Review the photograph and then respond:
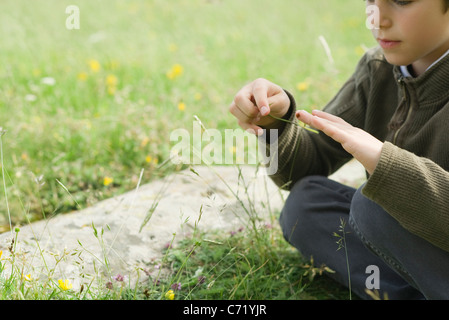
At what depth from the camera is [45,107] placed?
115 inches

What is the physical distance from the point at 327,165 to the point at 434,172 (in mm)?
657

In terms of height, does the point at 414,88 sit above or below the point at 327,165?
above

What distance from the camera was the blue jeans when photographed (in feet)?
4.77

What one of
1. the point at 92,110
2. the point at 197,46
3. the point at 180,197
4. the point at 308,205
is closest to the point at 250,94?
the point at 308,205

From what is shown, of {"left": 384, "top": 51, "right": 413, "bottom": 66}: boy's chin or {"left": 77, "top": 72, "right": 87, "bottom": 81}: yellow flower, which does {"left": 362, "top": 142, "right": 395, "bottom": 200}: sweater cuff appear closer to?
{"left": 384, "top": 51, "right": 413, "bottom": 66}: boy's chin

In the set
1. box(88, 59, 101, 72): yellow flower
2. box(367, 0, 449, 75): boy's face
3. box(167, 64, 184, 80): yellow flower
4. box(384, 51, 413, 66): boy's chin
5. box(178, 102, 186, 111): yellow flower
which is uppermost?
A: box(367, 0, 449, 75): boy's face

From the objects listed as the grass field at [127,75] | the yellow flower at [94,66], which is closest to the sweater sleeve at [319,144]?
the grass field at [127,75]

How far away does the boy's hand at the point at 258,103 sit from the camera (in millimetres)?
1604

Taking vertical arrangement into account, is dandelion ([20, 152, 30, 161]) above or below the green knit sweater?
below

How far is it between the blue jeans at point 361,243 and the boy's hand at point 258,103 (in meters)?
0.31

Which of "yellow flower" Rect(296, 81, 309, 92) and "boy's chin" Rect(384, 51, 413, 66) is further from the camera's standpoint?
"yellow flower" Rect(296, 81, 309, 92)

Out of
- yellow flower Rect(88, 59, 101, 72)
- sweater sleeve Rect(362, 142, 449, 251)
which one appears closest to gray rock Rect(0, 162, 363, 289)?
sweater sleeve Rect(362, 142, 449, 251)

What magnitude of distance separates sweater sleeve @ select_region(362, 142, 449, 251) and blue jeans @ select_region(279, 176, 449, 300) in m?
0.11

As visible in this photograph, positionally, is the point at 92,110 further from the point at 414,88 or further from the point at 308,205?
the point at 414,88
